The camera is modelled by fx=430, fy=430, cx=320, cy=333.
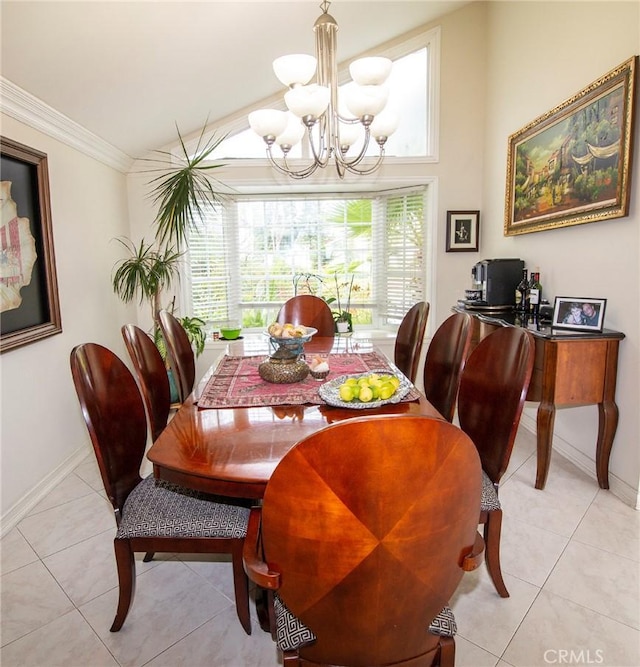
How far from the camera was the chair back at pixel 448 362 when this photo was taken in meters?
1.96

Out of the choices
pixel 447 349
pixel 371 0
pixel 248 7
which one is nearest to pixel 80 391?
pixel 447 349

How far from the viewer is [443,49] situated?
12.3 feet

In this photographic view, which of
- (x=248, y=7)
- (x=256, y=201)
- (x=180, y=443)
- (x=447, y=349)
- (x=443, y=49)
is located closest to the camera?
(x=180, y=443)

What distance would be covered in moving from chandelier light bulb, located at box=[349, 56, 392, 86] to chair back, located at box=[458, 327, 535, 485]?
1316mm

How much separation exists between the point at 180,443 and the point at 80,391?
371mm

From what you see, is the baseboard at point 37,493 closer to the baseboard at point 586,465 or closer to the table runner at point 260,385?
the table runner at point 260,385

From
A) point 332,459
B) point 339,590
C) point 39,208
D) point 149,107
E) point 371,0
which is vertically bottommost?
point 339,590

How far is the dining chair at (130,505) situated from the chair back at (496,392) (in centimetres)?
92

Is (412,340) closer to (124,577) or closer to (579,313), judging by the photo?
(579,313)

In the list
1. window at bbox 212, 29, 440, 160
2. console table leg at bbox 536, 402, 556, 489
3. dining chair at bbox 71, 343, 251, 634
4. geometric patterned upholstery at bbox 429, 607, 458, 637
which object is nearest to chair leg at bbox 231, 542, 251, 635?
dining chair at bbox 71, 343, 251, 634

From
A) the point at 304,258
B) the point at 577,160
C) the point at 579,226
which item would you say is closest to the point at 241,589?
the point at 579,226

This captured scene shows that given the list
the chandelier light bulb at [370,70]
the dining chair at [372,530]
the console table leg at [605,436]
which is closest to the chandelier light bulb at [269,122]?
the chandelier light bulb at [370,70]

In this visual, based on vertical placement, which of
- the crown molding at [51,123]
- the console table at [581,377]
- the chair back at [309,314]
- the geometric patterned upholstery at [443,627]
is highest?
the crown molding at [51,123]

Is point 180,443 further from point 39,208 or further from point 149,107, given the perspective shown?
point 149,107
